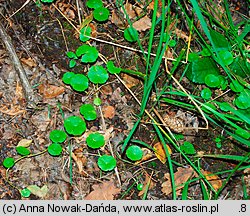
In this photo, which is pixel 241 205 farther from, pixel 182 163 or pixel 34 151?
pixel 34 151

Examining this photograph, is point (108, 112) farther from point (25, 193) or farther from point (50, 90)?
point (25, 193)

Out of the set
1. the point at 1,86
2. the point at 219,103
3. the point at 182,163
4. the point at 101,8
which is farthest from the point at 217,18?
the point at 1,86

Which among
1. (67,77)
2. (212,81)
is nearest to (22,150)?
(67,77)

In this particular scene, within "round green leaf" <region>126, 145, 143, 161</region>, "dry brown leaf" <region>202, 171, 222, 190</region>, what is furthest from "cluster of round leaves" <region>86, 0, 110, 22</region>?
"dry brown leaf" <region>202, 171, 222, 190</region>

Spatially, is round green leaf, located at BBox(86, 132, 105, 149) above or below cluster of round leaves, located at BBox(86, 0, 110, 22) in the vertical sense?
below

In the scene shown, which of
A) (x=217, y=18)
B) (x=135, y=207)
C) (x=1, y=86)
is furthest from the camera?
(x=217, y=18)

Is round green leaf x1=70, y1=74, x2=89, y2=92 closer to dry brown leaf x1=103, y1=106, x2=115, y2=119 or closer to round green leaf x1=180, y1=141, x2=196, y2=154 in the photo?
dry brown leaf x1=103, y1=106, x2=115, y2=119
